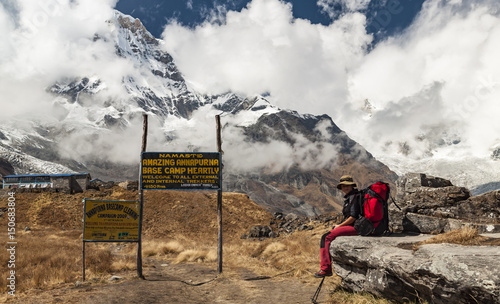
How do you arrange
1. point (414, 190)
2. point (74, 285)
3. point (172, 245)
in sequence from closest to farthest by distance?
point (414, 190) → point (74, 285) → point (172, 245)

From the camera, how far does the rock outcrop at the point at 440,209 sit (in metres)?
7.49

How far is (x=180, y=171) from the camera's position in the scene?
1270cm

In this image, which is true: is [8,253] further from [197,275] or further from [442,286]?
[442,286]

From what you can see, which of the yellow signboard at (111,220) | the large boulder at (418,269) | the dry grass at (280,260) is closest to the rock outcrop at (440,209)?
the large boulder at (418,269)

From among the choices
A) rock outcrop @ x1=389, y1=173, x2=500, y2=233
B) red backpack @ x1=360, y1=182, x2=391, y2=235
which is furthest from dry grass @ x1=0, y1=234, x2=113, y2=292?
rock outcrop @ x1=389, y1=173, x2=500, y2=233

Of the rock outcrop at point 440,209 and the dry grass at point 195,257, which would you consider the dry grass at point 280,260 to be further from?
the rock outcrop at point 440,209

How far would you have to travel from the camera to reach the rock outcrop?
24.6 feet

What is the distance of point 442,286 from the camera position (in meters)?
4.64

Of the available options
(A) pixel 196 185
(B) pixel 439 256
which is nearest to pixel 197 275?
(A) pixel 196 185

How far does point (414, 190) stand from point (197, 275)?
8.92 metres

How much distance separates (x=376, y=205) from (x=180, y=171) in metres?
7.75

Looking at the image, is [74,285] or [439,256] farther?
[74,285]

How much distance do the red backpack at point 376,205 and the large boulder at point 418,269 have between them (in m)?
0.42

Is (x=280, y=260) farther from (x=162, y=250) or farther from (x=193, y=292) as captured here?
(x=162, y=250)
